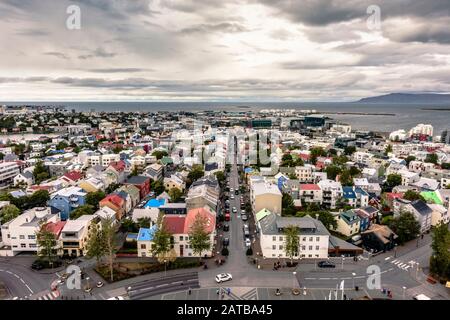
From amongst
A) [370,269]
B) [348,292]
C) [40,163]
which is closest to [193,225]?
[348,292]

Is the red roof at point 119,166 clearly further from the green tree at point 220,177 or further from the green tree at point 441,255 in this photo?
the green tree at point 441,255

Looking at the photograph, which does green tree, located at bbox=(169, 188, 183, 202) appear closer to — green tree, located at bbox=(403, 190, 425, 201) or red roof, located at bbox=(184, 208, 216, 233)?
red roof, located at bbox=(184, 208, 216, 233)

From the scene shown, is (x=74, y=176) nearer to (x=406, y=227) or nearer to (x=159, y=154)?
(x=159, y=154)

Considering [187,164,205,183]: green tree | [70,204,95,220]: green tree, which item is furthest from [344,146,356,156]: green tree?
[70,204,95,220]: green tree

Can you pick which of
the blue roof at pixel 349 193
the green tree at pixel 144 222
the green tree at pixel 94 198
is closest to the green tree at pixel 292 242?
the green tree at pixel 144 222
